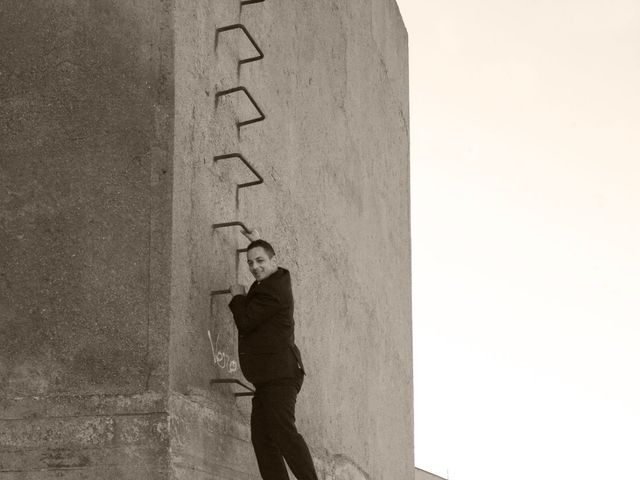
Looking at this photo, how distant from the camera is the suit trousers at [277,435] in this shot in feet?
22.9

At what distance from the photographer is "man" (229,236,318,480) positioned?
→ 6.98 metres

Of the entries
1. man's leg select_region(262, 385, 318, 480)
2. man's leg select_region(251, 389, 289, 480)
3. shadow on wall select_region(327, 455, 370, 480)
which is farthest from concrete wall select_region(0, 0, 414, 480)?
shadow on wall select_region(327, 455, 370, 480)

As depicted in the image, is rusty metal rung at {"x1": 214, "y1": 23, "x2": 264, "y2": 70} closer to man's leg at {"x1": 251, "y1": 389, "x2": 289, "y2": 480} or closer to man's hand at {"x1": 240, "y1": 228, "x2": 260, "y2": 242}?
man's hand at {"x1": 240, "y1": 228, "x2": 260, "y2": 242}

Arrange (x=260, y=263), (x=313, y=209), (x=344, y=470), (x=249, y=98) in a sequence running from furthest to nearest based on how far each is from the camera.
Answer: (x=344, y=470) < (x=313, y=209) < (x=249, y=98) < (x=260, y=263)

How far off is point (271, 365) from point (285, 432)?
A: 16.0 inches

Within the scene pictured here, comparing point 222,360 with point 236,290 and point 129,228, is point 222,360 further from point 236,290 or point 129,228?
point 129,228

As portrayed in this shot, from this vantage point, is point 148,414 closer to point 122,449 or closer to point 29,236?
point 122,449

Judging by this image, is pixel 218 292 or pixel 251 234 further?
pixel 251 234

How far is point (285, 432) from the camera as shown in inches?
275

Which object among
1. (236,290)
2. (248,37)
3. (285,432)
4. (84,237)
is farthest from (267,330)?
(248,37)

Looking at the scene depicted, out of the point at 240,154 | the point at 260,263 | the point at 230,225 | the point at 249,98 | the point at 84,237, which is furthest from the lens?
the point at 249,98

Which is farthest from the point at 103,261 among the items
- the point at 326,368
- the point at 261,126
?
the point at 326,368

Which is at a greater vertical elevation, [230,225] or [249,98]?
[249,98]

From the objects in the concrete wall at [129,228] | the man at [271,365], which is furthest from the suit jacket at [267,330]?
the concrete wall at [129,228]
